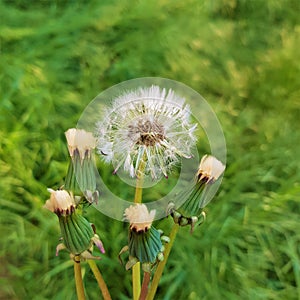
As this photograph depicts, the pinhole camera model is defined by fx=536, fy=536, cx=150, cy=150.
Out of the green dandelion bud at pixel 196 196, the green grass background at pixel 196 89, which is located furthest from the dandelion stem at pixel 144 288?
the green grass background at pixel 196 89

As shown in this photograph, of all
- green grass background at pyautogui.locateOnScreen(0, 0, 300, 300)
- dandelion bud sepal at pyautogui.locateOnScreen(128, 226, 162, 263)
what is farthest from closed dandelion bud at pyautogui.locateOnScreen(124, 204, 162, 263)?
green grass background at pyautogui.locateOnScreen(0, 0, 300, 300)

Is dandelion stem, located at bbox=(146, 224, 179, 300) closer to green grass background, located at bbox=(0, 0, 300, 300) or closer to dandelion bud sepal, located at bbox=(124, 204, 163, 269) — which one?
dandelion bud sepal, located at bbox=(124, 204, 163, 269)

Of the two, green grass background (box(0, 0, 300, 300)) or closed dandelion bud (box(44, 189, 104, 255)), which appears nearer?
closed dandelion bud (box(44, 189, 104, 255))

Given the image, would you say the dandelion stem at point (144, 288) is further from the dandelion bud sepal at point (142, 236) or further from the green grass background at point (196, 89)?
the green grass background at point (196, 89)

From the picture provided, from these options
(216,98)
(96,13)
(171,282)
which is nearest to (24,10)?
(96,13)

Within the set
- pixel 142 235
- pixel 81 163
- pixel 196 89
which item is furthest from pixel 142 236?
pixel 196 89

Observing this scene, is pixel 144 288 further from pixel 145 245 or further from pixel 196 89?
pixel 196 89
